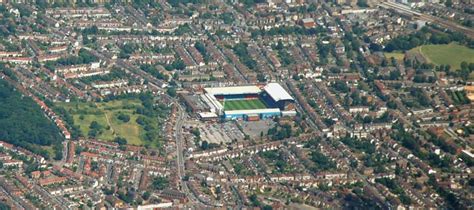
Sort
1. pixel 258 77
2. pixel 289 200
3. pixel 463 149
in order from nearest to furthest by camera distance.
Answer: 1. pixel 289 200
2. pixel 463 149
3. pixel 258 77

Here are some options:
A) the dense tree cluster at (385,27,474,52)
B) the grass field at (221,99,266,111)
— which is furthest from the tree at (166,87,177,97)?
the dense tree cluster at (385,27,474,52)

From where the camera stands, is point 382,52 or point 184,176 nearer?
point 184,176

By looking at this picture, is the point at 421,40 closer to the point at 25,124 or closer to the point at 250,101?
the point at 250,101

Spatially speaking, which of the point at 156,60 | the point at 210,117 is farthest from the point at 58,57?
the point at 210,117

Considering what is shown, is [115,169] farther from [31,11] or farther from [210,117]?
[31,11]

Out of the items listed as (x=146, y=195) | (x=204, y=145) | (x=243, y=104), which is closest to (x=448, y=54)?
(x=243, y=104)

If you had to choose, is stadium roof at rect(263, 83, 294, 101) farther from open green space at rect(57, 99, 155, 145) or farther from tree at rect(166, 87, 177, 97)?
open green space at rect(57, 99, 155, 145)
